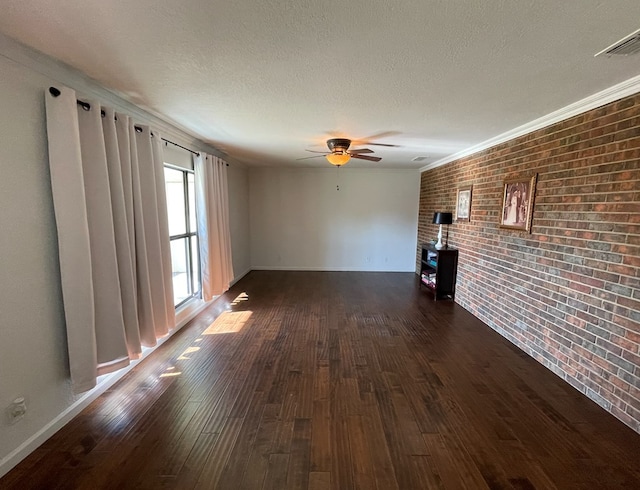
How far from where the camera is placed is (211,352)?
9.53 feet

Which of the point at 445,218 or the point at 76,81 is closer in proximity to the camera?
the point at 76,81

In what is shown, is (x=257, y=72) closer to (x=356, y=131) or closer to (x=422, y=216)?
(x=356, y=131)

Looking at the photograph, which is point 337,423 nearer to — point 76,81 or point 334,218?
point 76,81

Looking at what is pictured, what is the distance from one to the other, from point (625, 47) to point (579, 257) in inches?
60.3

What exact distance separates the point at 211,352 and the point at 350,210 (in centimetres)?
462

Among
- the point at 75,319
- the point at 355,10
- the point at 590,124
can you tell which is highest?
the point at 355,10

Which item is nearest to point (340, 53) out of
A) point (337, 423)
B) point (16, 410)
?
point (337, 423)

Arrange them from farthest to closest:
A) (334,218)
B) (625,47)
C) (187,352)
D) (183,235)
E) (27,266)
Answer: (334,218)
(183,235)
(187,352)
(27,266)
(625,47)

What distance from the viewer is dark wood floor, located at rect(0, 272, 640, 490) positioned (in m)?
1.56

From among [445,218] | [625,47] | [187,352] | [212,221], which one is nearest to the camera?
[625,47]

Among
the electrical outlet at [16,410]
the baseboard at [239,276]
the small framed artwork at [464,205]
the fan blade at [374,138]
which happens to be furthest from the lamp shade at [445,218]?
the electrical outlet at [16,410]

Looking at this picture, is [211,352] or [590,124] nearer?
[590,124]

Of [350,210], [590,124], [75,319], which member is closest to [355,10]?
[590,124]

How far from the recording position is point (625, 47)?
152 cm
